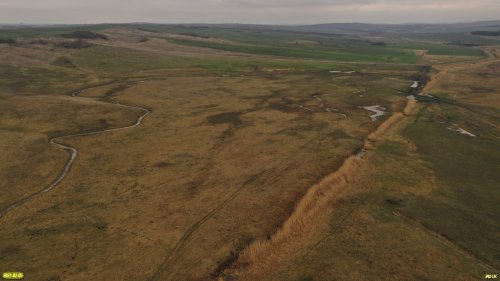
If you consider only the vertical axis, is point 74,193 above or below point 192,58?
below

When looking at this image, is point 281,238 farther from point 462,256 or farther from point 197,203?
point 462,256

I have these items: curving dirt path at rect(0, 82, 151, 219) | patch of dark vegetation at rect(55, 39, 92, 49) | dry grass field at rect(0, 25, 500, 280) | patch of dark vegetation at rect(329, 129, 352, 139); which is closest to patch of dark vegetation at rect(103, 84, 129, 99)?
dry grass field at rect(0, 25, 500, 280)

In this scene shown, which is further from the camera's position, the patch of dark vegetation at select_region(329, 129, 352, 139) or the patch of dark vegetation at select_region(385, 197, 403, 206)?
the patch of dark vegetation at select_region(329, 129, 352, 139)

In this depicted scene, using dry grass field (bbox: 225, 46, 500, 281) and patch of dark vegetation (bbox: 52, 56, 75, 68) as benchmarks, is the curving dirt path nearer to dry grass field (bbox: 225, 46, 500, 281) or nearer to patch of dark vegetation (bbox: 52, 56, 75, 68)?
dry grass field (bbox: 225, 46, 500, 281)

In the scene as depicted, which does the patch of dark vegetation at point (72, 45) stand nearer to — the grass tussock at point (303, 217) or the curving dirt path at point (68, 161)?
the curving dirt path at point (68, 161)

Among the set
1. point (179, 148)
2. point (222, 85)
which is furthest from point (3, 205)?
point (222, 85)
